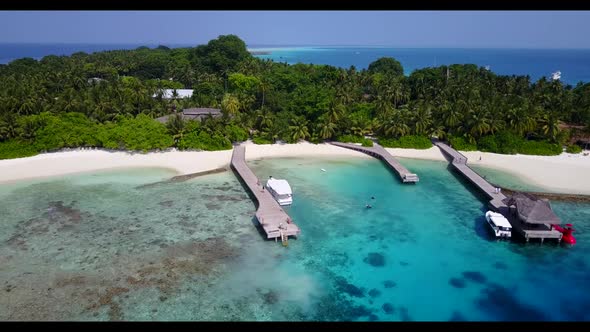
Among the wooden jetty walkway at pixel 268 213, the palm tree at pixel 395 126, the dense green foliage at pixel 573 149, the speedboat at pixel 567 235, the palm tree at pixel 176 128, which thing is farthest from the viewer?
the palm tree at pixel 395 126

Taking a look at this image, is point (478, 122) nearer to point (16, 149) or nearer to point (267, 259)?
point (267, 259)

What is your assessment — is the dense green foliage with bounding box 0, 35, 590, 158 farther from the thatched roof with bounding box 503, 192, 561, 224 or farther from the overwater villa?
the overwater villa

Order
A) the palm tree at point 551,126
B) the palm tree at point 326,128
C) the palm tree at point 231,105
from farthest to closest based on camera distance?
the palm tree at point 231,105 < the palm tree at point 326,128 < the palm tree at point 551,126

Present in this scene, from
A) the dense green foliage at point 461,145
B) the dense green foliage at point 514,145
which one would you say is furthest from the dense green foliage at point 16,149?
the dense green foliage at point 514,145

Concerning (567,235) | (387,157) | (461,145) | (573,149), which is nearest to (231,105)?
(387,157)

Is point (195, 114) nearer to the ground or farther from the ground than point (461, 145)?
farther from the ground

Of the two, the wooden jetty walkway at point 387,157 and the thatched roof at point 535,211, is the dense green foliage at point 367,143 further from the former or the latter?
the thatched roof at point 535,211
